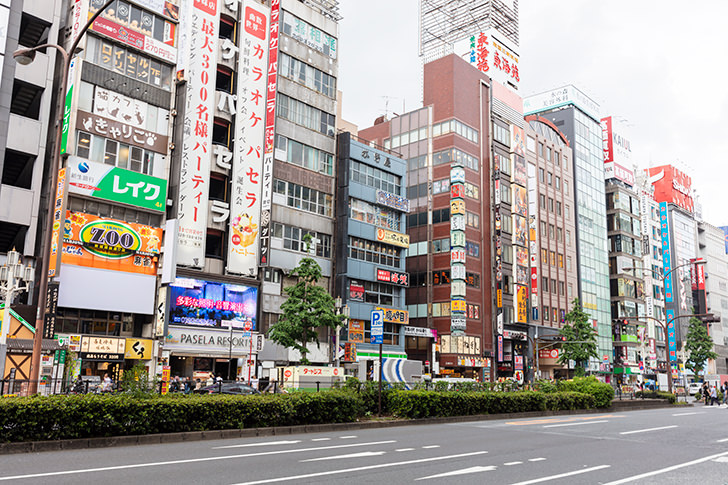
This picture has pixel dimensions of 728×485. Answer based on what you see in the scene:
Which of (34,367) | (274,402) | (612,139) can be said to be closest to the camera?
(34,367)

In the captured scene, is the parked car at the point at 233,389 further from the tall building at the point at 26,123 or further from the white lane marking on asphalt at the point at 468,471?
the white lane marking on asphalt at the point at 468,471

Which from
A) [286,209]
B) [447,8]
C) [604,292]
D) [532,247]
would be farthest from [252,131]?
[604,292]

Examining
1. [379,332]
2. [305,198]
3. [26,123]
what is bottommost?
[379,332]

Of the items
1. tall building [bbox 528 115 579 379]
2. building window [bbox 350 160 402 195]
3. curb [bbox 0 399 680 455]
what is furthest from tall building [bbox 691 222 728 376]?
curb [bbox 0 399 680 455]

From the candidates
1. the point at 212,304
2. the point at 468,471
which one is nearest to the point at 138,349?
the point at 212,304

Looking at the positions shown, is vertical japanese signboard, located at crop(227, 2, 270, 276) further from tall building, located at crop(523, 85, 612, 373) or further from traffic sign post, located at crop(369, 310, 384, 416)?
tall building, located at crop(523, 85, 612, 373)

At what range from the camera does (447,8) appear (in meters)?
85.9

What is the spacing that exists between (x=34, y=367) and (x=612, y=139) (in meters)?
103

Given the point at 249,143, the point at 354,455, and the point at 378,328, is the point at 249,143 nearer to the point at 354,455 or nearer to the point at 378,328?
the point at 378,328

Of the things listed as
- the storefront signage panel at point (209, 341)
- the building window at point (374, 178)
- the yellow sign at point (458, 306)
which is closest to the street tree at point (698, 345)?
the yellow sign at point (458, 306)

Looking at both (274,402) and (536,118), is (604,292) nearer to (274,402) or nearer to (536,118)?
(536,118)

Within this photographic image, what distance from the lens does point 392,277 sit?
58.0 meters

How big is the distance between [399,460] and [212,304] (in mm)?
33295

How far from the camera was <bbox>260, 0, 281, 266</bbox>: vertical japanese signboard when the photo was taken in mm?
47750
